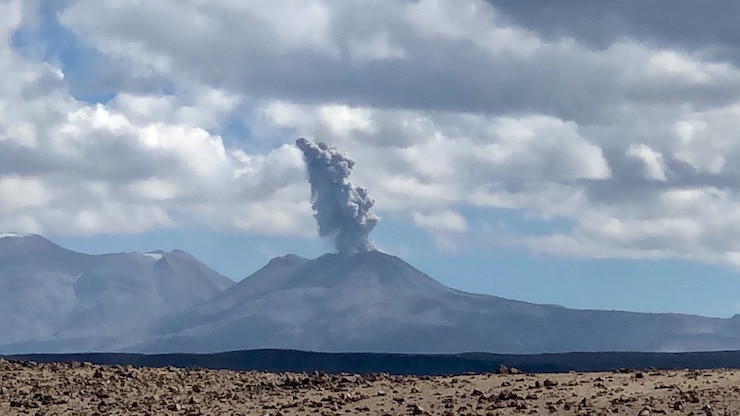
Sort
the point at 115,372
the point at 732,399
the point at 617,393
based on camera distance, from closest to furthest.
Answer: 1. the point at 732,399
2. the point at 617,393
3. the point at 115,372

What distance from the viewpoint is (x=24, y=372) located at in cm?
3903

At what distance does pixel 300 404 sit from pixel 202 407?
2.48 m

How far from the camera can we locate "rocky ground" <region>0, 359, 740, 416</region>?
3034 cm

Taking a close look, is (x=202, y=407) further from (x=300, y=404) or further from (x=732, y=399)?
(x=732, y=399)

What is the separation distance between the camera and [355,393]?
111 ft

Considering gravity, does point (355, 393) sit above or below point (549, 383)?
below

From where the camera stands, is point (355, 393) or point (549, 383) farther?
point (355, 393)

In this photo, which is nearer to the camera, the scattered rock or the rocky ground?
the rocky ground

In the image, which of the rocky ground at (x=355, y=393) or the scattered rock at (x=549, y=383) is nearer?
the rocky ground at (x=355, y=393)

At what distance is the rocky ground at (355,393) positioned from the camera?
30.3m

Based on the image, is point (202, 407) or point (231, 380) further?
point (231, 380)

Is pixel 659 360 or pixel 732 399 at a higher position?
pixel 659 360

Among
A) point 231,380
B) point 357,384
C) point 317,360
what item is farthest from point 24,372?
point 317,360

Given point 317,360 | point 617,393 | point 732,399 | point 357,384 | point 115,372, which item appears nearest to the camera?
point 732,399
